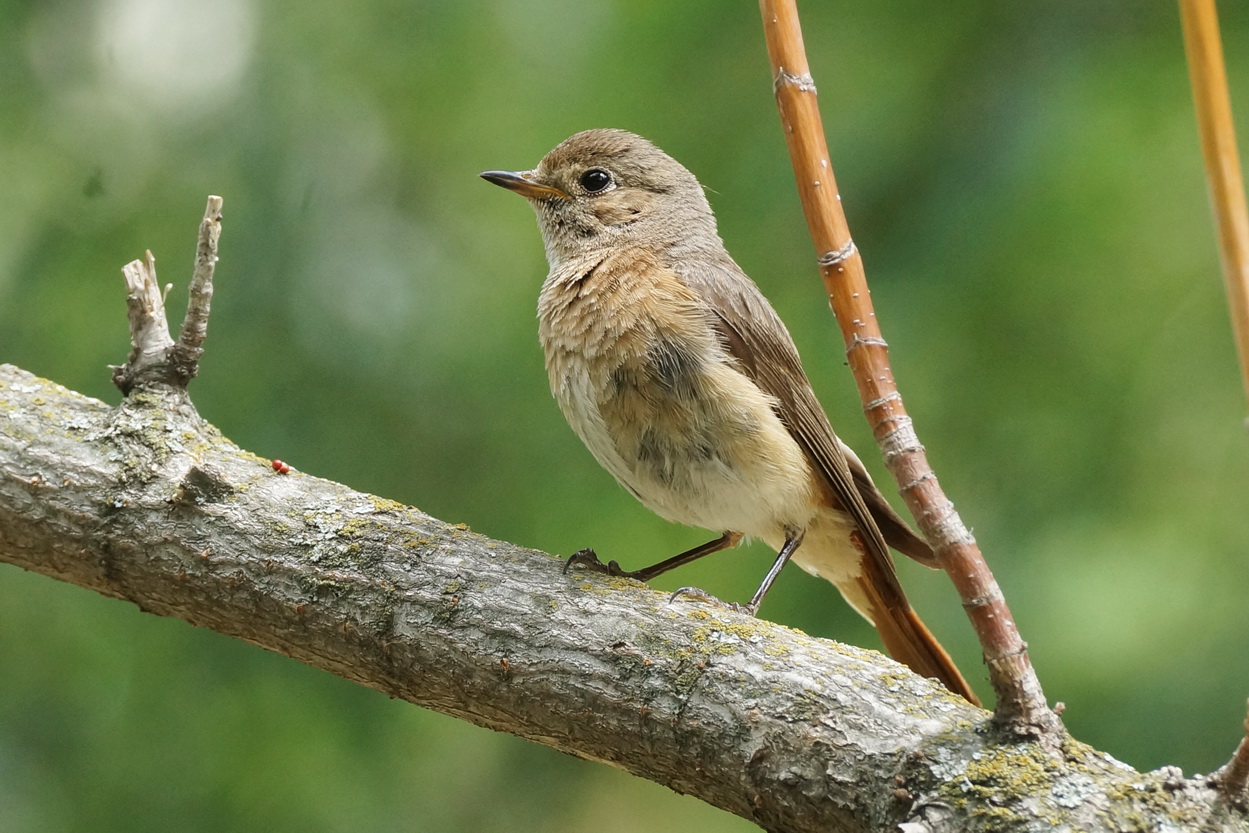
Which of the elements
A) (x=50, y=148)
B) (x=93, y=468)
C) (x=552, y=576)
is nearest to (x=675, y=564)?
(x=552, y=576)

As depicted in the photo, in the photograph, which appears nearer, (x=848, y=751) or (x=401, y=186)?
(x=848, y=751)

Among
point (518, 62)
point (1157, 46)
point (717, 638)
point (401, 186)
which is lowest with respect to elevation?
point (717, 638)

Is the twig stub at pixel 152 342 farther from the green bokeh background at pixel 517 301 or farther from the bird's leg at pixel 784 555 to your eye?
the bird's leg at pixel 784 555

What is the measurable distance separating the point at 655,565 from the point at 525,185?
4.24 feet

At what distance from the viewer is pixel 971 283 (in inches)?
151

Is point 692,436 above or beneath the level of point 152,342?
above

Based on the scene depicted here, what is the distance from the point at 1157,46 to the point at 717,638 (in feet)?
8.88

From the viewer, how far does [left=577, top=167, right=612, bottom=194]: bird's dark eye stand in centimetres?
381

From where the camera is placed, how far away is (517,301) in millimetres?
4152

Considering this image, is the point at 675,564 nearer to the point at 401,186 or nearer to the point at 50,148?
the point at 401,186

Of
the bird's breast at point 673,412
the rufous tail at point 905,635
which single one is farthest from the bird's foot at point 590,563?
the rufous tail at point 905,635

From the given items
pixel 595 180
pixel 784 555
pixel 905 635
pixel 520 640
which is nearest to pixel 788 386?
pixel 784 555

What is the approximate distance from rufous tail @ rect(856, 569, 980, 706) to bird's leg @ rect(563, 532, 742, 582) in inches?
16.2

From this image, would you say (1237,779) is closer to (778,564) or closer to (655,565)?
(778,564)
